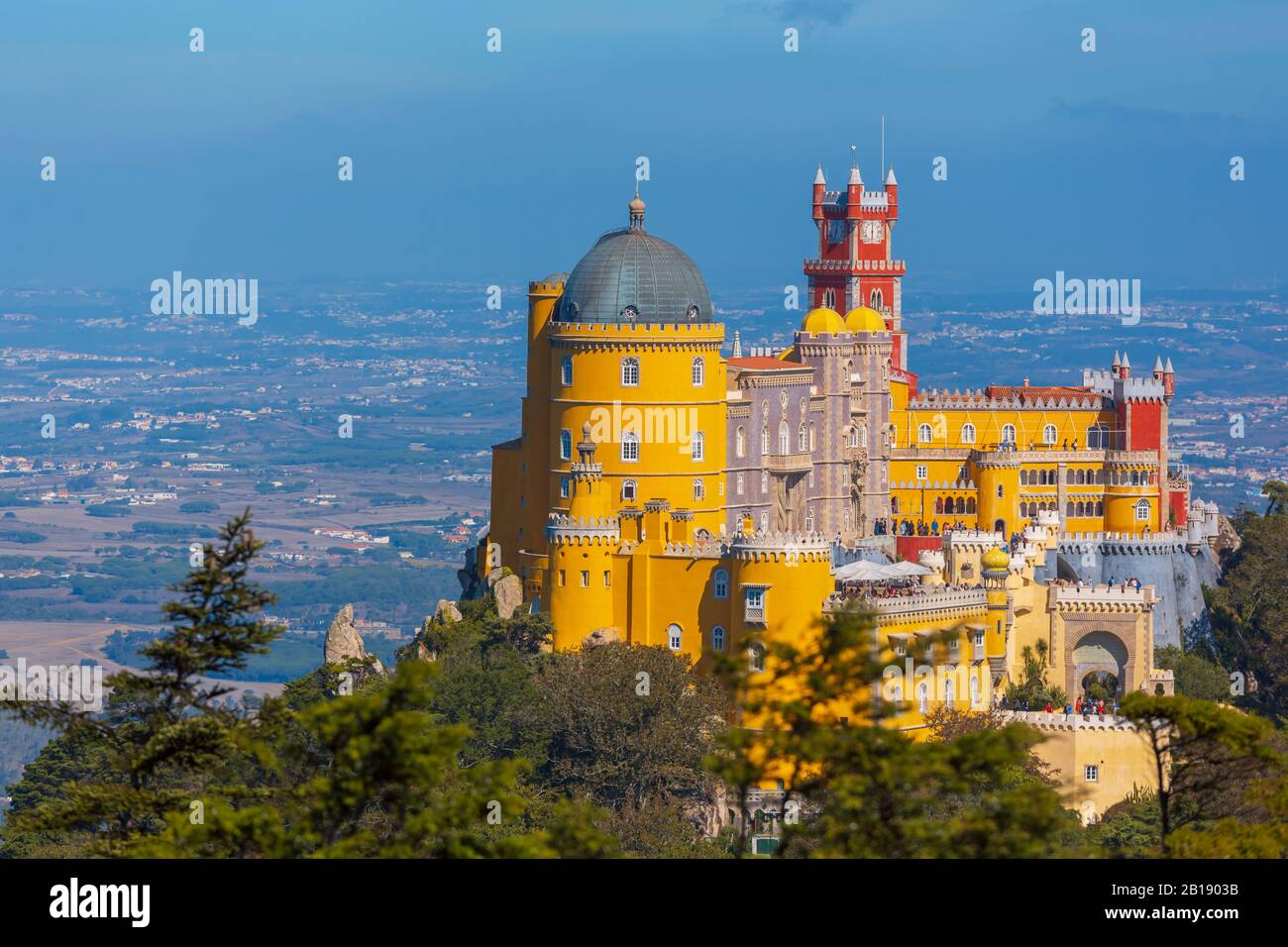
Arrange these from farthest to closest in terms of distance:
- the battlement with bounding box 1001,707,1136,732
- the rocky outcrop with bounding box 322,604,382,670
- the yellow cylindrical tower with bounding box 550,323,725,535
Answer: the rocky outcrop with bounding box 322,604,382,670 < the yellow cylindrical tower with bounding box 550,323,725,535 < the battlement with bounding box 1001,707,1136,732

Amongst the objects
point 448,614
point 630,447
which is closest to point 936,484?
point 630,447

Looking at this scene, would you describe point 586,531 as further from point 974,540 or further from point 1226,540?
point 1226,540

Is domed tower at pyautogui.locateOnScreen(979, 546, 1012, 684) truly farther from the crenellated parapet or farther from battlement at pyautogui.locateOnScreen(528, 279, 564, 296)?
battlement at pyautogui.locateOnScreen(528, 279, 564, 296)

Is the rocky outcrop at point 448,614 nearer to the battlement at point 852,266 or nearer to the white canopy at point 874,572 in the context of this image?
the white canopy at point 874,572

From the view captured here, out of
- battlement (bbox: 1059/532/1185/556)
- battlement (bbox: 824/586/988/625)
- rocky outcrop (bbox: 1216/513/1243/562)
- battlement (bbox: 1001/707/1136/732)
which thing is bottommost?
→ battlement (bbox: 1001/707/1136/732)

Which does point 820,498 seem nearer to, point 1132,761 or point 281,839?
point 1132,761

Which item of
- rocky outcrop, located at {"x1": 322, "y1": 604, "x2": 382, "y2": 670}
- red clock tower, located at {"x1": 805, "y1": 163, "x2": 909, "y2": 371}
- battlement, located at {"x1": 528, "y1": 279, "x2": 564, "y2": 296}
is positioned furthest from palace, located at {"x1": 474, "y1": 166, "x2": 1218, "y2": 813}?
red clock tower, located at {"x1": 805, "y1": 163, "x2": 909, "y2": 371}
